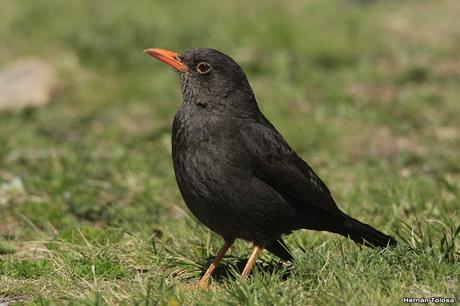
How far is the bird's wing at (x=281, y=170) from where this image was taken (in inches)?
219

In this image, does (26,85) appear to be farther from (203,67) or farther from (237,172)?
(237,172)

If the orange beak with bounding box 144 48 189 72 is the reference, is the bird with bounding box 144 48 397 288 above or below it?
below

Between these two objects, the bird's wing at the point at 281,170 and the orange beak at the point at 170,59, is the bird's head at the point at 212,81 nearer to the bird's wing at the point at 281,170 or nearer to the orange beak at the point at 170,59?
the orange beak at the point at 170,59

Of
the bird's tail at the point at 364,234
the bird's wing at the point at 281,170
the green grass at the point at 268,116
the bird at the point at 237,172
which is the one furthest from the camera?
the bird's tail at the point at 364,234

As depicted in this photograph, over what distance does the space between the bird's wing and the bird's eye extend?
1.75ft

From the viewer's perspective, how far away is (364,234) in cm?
586

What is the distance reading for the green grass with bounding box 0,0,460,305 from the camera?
205 inches

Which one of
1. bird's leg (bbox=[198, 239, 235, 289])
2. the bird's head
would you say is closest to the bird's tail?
bird's leg (bbox=[198, 239, 235, 289])

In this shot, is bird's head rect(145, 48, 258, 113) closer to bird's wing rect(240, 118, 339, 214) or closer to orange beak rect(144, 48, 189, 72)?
orange beak rect(144, 48, 189, 72)

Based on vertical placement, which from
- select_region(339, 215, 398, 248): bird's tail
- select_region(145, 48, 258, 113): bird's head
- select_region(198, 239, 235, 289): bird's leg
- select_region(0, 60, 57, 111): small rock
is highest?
select_region(145, 48, 258, 113): bird's head

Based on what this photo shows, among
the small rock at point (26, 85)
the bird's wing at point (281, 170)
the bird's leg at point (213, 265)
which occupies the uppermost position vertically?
the bird's wing at point (281, 170)

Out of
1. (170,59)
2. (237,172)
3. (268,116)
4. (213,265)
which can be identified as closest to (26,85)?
(268,116)

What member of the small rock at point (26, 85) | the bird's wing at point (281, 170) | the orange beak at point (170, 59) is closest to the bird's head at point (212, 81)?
the orange beak at point (170, 59)

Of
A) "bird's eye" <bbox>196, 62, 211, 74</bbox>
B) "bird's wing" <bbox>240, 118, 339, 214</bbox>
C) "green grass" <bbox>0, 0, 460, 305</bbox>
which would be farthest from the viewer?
"bird's eye" <bbox>196, 62, 211, 74</bbox>
